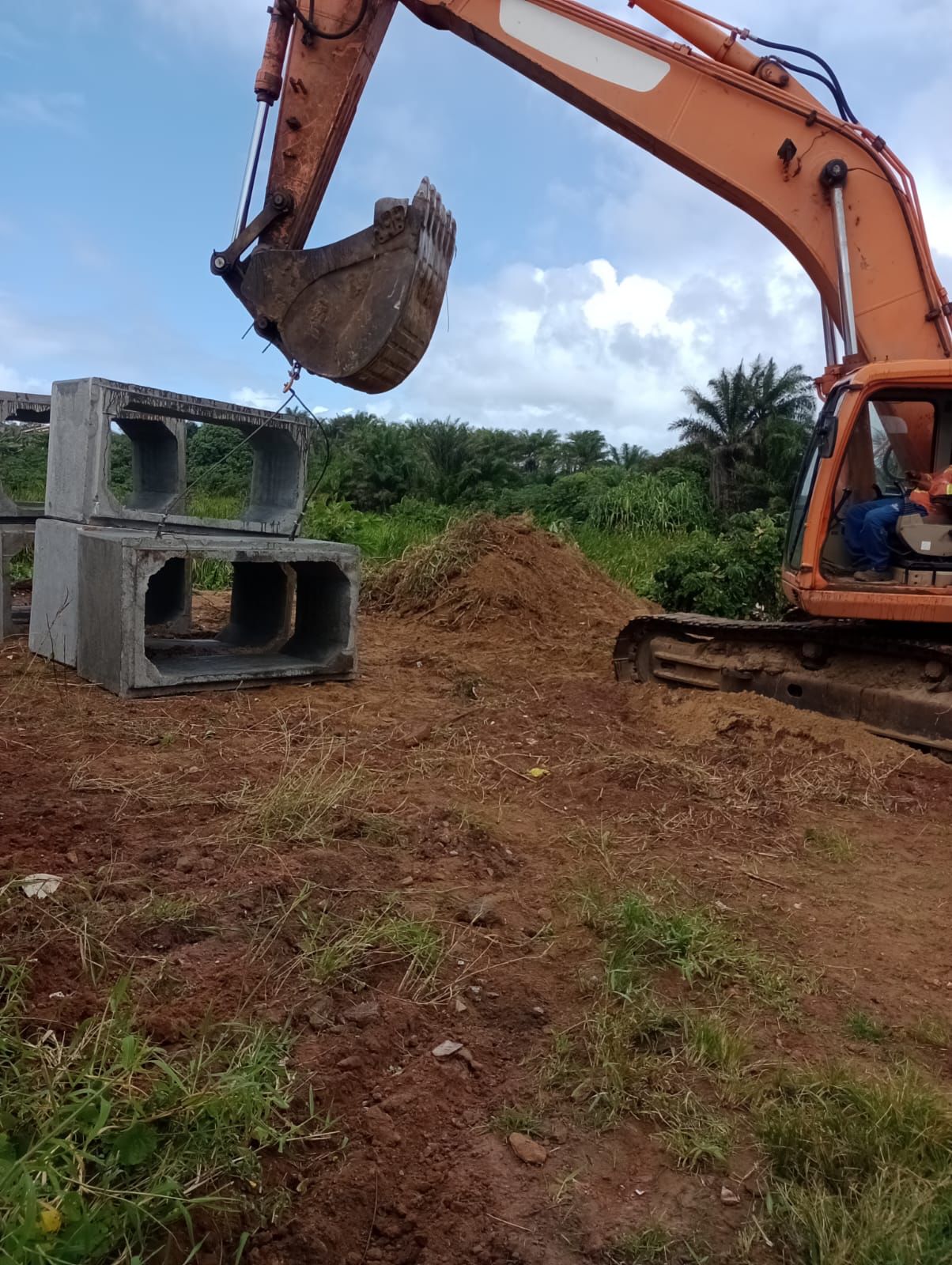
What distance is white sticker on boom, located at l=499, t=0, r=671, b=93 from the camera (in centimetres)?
656

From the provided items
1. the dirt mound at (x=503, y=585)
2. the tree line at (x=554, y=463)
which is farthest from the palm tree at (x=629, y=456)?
the dirt mound at (x=503, y=585)

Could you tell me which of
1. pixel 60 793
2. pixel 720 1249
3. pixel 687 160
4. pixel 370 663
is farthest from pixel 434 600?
pixel 720 1249

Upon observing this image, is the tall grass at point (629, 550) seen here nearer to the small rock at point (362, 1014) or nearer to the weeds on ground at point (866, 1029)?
the weeds on ground at point (866, 1029)

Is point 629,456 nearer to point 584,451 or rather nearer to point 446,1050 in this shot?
point 584,451

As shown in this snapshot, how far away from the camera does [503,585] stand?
11.5 m

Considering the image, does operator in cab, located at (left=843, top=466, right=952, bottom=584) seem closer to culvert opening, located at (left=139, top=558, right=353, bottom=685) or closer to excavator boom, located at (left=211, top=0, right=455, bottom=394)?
excavator boom, located at (left=211, top=0, right=455, bottom=394)

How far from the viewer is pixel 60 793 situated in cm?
448

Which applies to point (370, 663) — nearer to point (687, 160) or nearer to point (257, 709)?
point (257, 709)

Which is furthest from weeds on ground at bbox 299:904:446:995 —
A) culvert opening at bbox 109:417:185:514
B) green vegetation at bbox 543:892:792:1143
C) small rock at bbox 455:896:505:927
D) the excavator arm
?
culvert opening at bbox 109:417:185:514

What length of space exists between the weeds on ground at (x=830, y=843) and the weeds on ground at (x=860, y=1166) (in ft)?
6.47

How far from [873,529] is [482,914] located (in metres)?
3.96

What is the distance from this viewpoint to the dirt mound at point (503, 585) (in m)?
11.2

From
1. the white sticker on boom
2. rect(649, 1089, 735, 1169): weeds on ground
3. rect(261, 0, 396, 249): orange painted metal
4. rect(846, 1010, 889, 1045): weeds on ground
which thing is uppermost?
the white sticker on boom

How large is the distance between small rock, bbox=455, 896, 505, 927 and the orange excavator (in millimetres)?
3508
